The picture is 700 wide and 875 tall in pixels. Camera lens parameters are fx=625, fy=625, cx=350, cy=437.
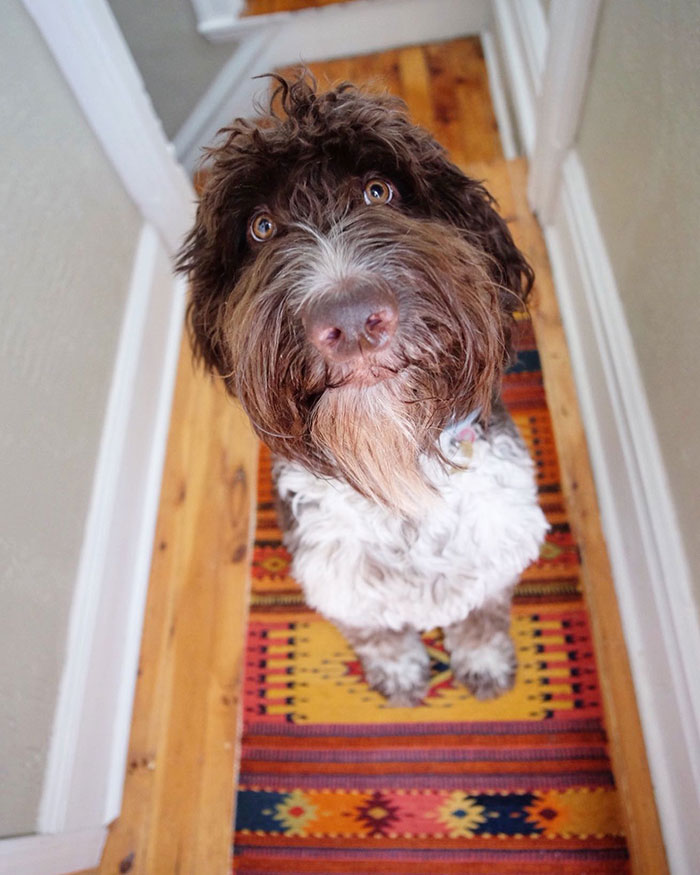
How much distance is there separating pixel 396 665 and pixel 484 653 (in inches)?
9.1

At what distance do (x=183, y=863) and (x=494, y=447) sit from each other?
132cm

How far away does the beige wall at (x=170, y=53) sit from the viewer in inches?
92.0

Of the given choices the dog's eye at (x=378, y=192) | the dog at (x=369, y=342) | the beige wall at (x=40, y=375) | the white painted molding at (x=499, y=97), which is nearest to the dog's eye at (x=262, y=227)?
the dog at (x=369, y=342)

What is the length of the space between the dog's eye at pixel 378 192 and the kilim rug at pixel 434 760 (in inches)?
24.9

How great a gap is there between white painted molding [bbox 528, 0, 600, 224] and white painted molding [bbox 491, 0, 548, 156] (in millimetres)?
184

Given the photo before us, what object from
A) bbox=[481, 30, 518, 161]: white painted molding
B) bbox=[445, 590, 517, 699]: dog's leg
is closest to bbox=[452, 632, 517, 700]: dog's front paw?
bbox=[445, 590, 517, 699]: dog's leg

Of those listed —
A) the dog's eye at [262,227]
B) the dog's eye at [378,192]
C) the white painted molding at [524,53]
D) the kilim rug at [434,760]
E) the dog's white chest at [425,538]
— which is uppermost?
the white painted molding at [524,53]

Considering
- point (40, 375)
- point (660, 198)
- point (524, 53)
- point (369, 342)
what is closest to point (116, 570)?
point (40, 375)

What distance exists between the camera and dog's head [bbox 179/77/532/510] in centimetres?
91

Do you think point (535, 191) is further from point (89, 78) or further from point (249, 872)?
point (249, 872)

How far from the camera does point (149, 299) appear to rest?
2123 millimetres

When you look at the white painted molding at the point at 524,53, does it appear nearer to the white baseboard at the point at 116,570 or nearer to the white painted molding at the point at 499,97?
the white painted molding at the point at 499,97

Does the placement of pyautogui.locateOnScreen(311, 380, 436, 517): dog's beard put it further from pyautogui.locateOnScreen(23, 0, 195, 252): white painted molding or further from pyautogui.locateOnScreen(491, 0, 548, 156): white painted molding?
pyautogui.locateOnScreen(491, 0, 548, 156): white painted molding

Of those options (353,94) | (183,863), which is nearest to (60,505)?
(183,863)
